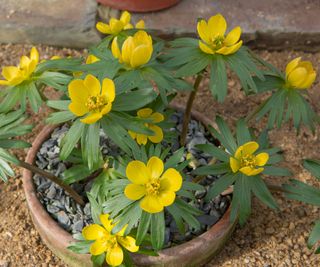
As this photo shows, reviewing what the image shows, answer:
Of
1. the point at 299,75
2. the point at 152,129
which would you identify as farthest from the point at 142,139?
the point at 299,75

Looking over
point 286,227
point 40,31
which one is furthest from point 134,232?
point 40,31

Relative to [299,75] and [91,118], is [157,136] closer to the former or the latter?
[91,118]

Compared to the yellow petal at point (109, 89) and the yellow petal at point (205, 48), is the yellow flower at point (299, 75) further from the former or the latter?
the yellow petal at point (109, 89)

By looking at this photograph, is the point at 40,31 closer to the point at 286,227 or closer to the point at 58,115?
the point at 58,115

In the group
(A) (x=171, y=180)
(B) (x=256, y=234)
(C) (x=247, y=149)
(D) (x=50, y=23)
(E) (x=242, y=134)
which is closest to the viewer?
(A) (x=171, y=180)

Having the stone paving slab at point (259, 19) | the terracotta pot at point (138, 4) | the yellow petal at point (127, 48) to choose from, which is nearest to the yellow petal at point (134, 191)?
the yellow petal at point (127, 48)
